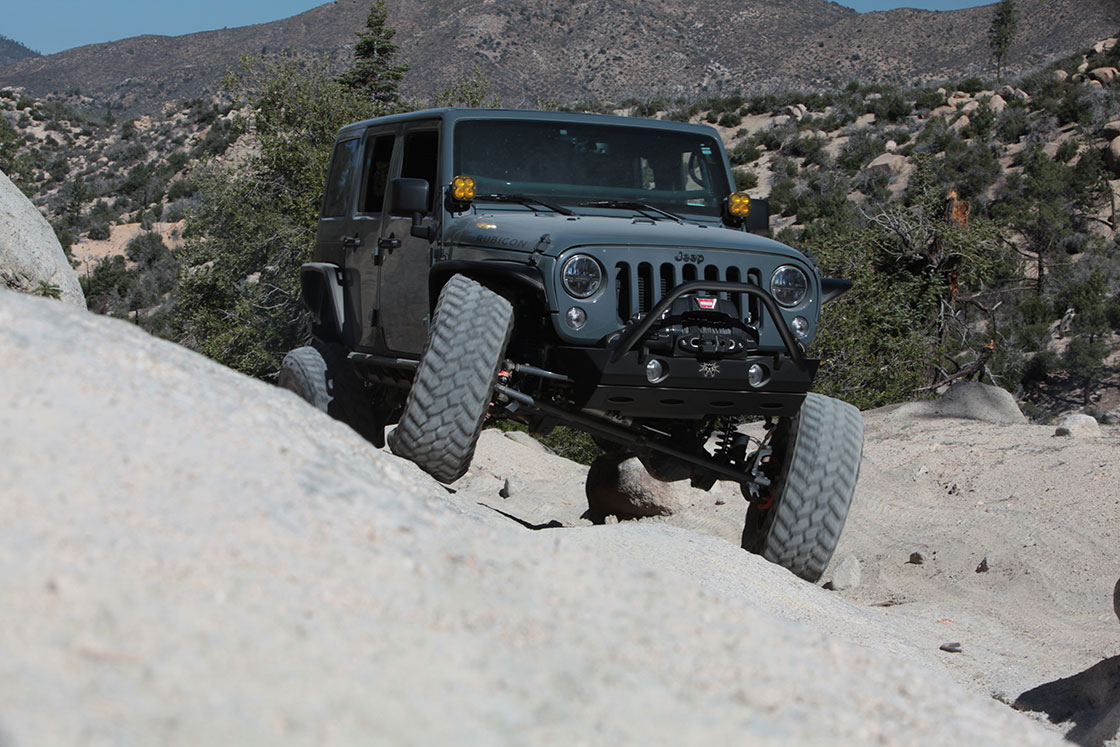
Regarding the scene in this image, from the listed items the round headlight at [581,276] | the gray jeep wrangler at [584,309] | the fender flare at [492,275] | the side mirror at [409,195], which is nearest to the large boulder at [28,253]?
the gray jeep wrangler at [584,309]

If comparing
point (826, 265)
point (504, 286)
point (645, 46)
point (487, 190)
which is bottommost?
point (826, 265)

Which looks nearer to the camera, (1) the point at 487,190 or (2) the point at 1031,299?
(1) the point at 487,190

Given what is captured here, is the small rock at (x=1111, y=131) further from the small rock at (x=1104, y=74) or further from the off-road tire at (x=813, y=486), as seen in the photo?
the off-road tire at (x=813, y=486)

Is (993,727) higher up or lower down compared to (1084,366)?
higher up

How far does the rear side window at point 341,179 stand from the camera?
687 centimetres

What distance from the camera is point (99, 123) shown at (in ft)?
169

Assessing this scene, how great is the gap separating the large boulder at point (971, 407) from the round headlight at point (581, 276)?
6420 mm

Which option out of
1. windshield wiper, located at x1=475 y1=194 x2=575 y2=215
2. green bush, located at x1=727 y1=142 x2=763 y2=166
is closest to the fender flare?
windshield wiper, located at x1=475 y1=194 x2=575 y2=215

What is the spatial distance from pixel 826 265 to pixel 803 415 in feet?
31.2

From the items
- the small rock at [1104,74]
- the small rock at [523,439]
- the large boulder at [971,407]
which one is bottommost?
the small rock at [523,439]

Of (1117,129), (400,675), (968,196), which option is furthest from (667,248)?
(1117,129)

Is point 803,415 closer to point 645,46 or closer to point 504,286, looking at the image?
point 504,286

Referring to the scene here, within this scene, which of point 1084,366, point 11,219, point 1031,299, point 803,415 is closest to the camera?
point 803,415

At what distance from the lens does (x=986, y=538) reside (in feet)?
22.5
